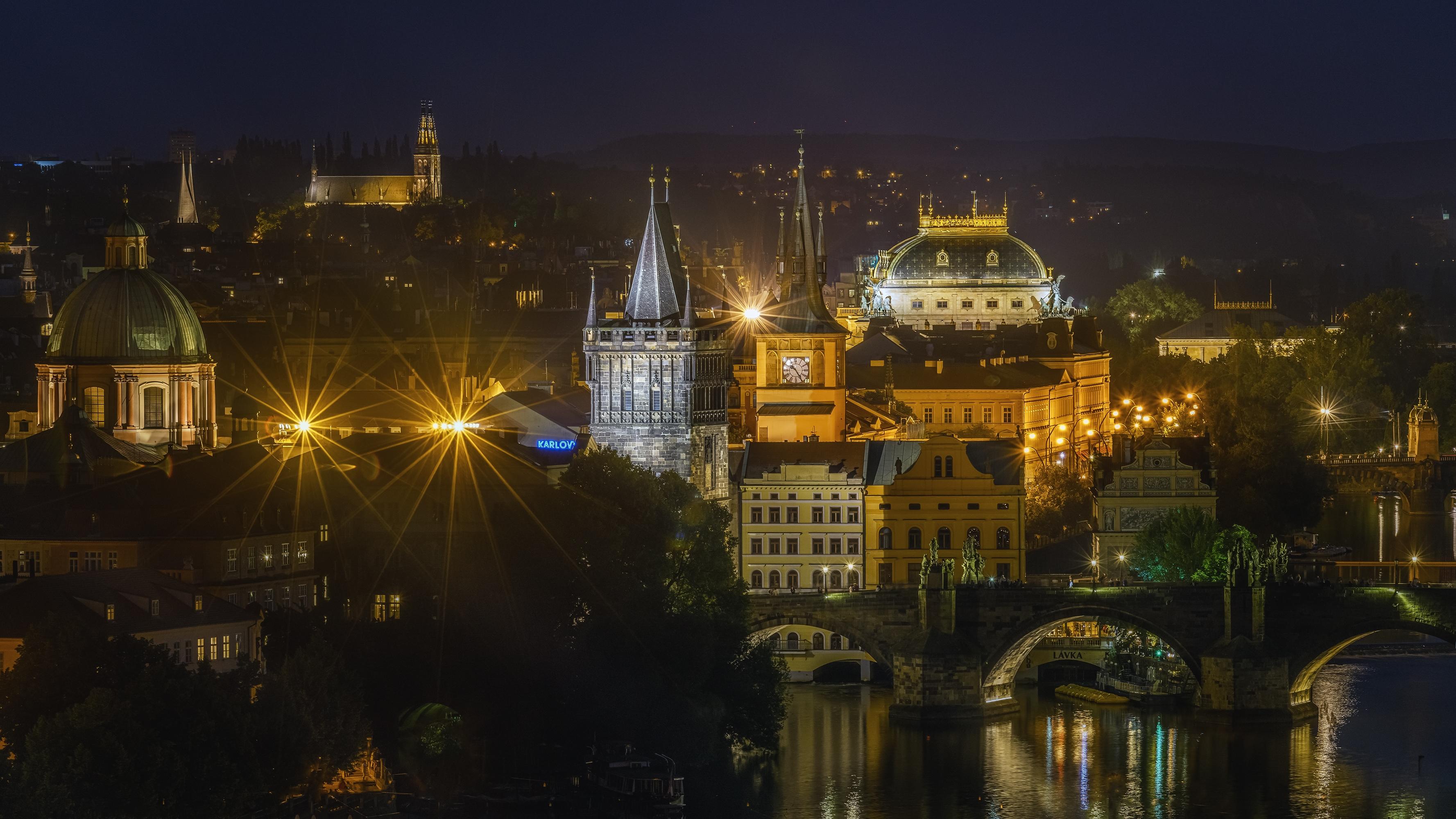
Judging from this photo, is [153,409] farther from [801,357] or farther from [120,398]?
[801,357]

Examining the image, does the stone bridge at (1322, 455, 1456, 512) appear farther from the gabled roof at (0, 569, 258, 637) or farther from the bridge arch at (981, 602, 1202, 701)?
the gabled roof at (0, 569, 258, 637)

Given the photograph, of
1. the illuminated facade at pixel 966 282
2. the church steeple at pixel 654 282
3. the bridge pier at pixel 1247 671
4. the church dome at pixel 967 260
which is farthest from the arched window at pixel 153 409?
the church dome at pixel 967 260

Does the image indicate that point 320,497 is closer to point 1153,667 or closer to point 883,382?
point 1153,667

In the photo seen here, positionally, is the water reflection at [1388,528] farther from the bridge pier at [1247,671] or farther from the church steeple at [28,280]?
the church steeple at [28,280]

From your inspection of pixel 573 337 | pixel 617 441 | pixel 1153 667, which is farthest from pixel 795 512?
pixel 573 337

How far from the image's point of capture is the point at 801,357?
121875 mm

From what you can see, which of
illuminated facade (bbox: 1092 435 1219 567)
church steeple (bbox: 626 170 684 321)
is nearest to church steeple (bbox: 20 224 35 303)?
church steeple (bbox: 626 170 684 321)

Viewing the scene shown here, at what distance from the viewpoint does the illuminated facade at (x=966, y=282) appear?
182750mm

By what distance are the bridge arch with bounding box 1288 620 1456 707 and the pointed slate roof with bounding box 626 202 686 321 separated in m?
21.8

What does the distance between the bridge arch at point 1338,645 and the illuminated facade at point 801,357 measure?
981 inches

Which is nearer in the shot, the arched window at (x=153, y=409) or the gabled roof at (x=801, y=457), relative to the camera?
the gabled roof at (x=801, y=457)

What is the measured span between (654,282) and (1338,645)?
23.6m

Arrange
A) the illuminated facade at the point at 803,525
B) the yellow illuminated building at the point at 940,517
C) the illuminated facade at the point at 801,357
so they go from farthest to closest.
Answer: the illuminated facade at the point at 801,357 → the illuminated facade at the point at 803,525 → the yellow illuminated building at the point at 940,517

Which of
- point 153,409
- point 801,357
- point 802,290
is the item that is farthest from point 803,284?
point 153,409
